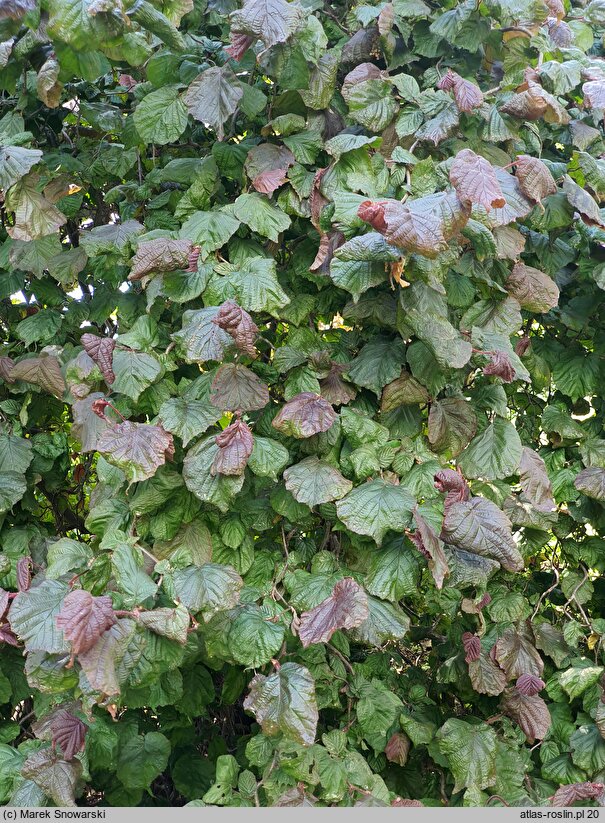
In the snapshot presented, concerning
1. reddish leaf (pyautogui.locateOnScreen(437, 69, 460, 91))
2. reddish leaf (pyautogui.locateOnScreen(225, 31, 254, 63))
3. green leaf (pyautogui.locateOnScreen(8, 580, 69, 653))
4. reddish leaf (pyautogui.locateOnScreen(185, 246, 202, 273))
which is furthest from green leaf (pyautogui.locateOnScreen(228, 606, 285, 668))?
reddish leaf (pyautogui.locateOnScreen(437, 69, 460, 91))

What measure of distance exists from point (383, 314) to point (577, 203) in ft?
1.98

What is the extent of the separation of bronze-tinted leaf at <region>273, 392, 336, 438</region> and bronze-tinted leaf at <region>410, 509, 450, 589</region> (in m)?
0.28

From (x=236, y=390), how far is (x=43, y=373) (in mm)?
661

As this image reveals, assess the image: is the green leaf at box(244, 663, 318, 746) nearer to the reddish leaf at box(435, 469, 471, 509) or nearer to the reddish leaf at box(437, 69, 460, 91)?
the reddish leaf at box(435, 469, 471, 509)

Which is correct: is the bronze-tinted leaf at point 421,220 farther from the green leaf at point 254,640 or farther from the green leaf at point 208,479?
the green leaf at point 254,640

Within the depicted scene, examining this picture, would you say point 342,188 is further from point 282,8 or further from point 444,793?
point 444,793

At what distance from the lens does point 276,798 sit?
175cm

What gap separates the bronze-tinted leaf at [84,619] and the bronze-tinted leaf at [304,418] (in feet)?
1.79

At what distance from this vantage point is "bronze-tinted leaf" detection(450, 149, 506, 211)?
1534 millimetres

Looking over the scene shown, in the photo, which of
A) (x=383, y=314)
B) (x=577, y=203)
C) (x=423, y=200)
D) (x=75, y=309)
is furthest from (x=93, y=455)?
(x=577, y=203)

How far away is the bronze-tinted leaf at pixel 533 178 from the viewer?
6.05ft

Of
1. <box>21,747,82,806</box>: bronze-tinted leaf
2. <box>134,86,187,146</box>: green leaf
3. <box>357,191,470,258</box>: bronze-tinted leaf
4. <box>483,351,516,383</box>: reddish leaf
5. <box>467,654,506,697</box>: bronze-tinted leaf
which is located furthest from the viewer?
<box>467,654,506,697</box>: bronze-tinted leaf

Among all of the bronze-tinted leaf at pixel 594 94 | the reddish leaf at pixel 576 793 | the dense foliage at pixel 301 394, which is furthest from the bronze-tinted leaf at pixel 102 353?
the reddish leaf at pixel 576 793

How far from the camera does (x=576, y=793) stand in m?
2.06
